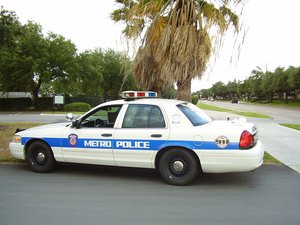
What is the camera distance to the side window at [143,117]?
5910 millimetres

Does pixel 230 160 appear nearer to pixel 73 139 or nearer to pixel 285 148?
pixel 73 139

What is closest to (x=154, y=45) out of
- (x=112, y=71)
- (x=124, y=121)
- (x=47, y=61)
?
(x=124, y=121)

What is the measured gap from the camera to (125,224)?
4035 mm

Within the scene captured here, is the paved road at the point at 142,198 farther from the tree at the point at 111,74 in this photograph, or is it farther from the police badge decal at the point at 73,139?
the tree at the point at 111,74

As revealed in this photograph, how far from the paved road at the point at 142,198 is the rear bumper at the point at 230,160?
1.29ft

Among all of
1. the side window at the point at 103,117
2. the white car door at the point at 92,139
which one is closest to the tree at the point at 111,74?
the side window at the point at 103,117

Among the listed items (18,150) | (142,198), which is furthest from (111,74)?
(142,198)

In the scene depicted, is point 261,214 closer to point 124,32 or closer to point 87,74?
point 124,32

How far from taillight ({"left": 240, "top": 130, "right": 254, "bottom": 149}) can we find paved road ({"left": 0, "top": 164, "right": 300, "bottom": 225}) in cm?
79

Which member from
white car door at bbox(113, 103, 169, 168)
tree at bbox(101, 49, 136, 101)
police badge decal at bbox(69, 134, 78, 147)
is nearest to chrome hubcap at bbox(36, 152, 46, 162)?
police badge decal at bbox(69, 134, 78, 147)

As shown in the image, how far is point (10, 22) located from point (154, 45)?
913 centimetres

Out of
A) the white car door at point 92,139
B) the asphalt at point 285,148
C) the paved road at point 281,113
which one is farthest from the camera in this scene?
the paved road at point 281,113

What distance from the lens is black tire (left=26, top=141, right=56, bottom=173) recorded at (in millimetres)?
6510

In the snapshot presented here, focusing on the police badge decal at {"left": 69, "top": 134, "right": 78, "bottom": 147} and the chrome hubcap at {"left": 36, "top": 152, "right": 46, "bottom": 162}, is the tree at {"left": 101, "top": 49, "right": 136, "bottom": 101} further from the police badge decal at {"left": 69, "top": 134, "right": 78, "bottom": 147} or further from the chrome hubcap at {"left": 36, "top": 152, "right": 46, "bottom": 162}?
the police badge decal at {"left": 69, "top": 134, "right": 78, "bottom": 147}
